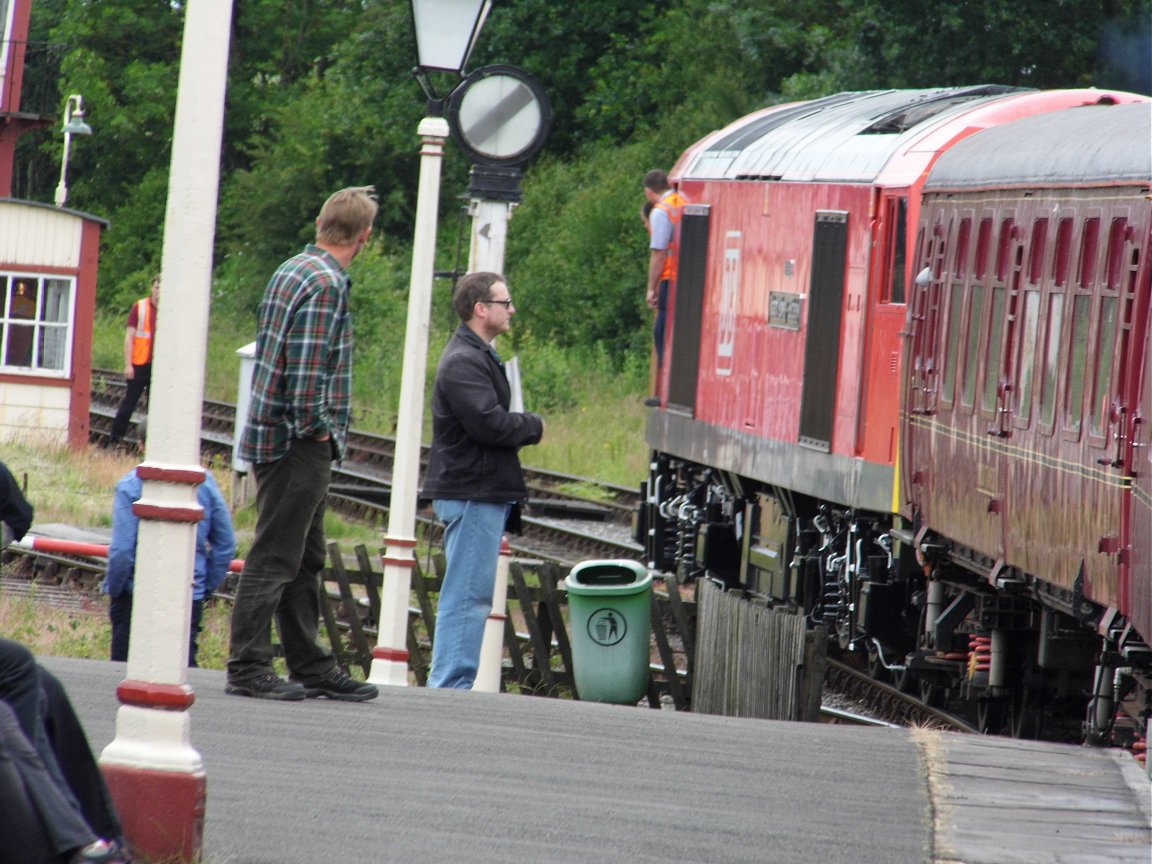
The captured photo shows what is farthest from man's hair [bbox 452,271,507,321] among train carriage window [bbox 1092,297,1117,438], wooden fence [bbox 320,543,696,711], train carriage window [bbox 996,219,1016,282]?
wooden fence [bbox 320,543,696,711]

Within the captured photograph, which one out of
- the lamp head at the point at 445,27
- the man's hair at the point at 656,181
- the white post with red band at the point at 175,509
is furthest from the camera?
the man's hair at the point at 656,181

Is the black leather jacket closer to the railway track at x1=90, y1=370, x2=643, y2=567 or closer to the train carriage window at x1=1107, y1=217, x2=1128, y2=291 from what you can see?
the train carriage window at x1=1107, y1=217, x2=1128, y2=291

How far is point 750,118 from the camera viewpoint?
59.9ft

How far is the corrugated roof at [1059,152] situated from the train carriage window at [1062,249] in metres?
0.21

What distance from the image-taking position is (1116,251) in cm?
919

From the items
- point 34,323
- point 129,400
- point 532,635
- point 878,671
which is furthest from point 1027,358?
point 34,323

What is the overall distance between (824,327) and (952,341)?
7.74ft

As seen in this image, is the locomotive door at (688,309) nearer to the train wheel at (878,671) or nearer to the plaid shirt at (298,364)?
the train wheel at (878,671)

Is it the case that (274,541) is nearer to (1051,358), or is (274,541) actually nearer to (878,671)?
(1051,358)

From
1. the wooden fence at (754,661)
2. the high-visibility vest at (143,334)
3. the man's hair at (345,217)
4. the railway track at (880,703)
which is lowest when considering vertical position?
the railway track at (880,703)

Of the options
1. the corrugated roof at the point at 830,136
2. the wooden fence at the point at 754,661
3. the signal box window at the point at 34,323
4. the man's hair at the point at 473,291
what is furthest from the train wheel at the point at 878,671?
the signal box window at the point at 34,323

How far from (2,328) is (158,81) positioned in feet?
87.5

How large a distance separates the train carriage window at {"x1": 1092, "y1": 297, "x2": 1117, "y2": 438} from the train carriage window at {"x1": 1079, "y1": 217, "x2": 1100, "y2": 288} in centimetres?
26

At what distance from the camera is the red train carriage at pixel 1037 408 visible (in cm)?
886
